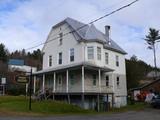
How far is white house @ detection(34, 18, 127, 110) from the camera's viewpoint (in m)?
33.8

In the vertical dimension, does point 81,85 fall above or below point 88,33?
below

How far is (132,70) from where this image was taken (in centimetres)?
5853

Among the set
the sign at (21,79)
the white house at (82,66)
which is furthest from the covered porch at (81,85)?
the sign at (21,79)

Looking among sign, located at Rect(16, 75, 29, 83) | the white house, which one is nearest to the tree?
the white house

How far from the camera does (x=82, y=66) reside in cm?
3128

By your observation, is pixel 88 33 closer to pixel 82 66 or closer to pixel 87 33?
pixel 87 33

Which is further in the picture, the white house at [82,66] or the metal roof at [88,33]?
the metal roof at [88,33]

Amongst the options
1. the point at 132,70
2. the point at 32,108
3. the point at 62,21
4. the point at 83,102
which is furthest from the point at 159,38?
the point at 32,108

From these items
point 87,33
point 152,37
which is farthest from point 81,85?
point 152,37

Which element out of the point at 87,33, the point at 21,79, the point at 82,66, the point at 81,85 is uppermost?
the point at 87,33

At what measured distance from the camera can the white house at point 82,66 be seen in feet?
111

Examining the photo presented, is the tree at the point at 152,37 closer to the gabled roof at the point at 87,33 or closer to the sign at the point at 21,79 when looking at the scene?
the gabled roof at the point at 87,33

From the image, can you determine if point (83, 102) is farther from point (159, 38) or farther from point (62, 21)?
point (159, 38)

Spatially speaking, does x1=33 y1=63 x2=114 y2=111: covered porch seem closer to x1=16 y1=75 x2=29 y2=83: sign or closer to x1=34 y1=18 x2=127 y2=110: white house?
x1=34 y1=18 x2=127 y2=110: white house
